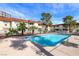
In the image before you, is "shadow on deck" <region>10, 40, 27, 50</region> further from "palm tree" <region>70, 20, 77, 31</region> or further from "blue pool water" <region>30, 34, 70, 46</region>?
"palm tree" <region>70, 20, 77, 31</region>

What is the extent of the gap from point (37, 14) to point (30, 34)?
0.36 metres

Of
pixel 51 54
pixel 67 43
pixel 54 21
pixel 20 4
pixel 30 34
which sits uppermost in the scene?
pixel 20 4

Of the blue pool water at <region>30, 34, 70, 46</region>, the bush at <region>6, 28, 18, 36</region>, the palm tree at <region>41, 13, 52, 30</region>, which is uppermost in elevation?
the palm tree at <region>41, 13, 52, 30</region>

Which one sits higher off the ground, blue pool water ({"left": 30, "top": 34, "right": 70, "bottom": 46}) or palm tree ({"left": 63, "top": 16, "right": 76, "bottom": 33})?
palm tree ({"left": 63, "top": 16, "right": 76, "bottom": 33})

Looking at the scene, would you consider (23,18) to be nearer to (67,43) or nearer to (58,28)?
(58,28)

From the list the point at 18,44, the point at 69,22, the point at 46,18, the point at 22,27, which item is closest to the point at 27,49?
the point at 18,44

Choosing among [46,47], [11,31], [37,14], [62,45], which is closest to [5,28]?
[11,31]

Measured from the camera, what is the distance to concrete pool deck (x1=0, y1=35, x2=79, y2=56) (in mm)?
2404

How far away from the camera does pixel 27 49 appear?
2.44 m

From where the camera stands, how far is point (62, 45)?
8.09 feet

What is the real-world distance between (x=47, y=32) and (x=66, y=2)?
1.94 feet

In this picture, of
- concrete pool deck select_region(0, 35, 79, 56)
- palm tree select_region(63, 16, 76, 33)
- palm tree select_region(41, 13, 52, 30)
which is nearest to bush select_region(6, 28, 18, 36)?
concrete pool deck select_region(0, 35, 79, 56)

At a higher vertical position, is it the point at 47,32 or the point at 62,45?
the point at 47,32

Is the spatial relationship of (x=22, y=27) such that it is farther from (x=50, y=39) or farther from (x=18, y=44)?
(x=50, y=39)
